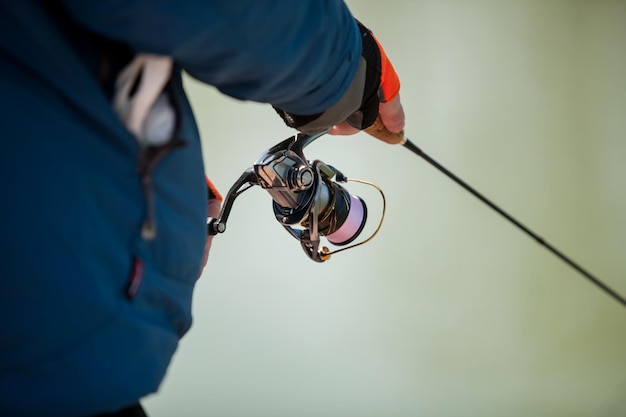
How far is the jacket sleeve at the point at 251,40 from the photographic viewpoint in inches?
15.8

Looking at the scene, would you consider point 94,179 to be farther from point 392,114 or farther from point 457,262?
point 457,262

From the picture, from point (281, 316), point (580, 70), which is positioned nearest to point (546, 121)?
point (580, 70)

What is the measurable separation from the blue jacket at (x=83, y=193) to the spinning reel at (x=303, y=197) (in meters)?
0.40

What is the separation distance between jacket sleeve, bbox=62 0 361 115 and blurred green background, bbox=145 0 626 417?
1.30 metres

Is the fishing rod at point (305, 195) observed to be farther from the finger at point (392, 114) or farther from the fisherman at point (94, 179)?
the fisherman at point (94, 179)

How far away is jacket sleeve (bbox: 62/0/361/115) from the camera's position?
401 millimetres

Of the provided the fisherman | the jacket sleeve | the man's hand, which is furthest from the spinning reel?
the fisherman

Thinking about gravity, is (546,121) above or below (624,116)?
below

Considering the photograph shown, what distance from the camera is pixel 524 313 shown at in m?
1.89

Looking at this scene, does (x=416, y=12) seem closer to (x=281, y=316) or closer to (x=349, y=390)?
(x=281, y=316)

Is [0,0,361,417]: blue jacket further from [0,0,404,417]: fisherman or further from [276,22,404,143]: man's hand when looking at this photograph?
[276,22,404,143]: man's hand

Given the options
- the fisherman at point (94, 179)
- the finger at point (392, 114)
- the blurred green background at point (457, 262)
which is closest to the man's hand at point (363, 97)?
the finger at point (392, 114)

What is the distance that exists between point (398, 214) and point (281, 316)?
0.50m

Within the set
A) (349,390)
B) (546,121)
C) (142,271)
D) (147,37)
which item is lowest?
(142,271)
